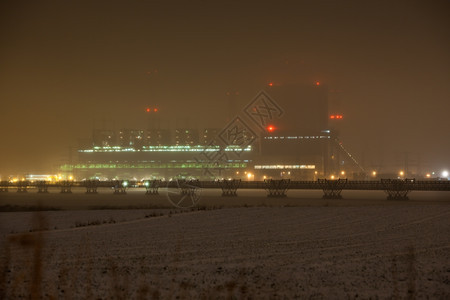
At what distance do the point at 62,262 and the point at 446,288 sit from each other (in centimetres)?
731

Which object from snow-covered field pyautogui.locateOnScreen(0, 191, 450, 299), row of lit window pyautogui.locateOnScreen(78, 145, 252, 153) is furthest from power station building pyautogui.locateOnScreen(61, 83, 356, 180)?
snow-covered field pyautogui.locateOnScreen(0, 191, 450, 299)

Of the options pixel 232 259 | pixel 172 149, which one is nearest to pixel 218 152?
pixel 172 149

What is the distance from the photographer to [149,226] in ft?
54.3

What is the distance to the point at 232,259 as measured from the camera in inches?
396

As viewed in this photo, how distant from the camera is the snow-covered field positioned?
7.61 m

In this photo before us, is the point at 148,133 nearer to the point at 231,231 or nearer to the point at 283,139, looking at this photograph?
the point at 283,139

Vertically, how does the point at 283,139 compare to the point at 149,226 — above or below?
above

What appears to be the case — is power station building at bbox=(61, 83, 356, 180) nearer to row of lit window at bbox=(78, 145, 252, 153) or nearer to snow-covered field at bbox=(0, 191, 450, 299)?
row of lit window at bbox=(78, 145, 252, 153)

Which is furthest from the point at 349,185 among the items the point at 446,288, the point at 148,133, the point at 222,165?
the point at 148,133

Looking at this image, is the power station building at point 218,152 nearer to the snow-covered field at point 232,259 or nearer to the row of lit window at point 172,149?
the row of lit window at point 172,149

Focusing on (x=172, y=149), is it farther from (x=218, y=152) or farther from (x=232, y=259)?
(x=232, y=259)

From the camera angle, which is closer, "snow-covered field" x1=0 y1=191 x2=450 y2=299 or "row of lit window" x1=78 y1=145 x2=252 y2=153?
"snow-covered field" x1=0 y1=191 x2=450 y2=299

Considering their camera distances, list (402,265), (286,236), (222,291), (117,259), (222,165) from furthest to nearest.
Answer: (222,165) < (286,236) < (117,259) < (402,265) < (222,291)

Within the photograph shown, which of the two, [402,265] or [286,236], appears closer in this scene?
[402,265]
